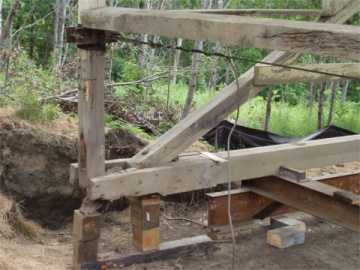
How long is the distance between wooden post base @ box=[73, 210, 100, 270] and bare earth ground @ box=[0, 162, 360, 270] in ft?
1.01

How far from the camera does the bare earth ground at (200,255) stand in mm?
4656

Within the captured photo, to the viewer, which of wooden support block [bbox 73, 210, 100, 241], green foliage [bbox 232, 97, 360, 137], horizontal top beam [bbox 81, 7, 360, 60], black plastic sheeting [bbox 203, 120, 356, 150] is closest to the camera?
horizontal top beam [bbox 81, 7, 360, 60]

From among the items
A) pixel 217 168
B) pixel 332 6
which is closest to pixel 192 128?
pixel 217 168

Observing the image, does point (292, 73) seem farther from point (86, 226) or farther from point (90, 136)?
point (86, 226)

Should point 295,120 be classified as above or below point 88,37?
below

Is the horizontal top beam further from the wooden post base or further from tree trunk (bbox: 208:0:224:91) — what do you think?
tree trunk (bbox: 208:0:224:91)

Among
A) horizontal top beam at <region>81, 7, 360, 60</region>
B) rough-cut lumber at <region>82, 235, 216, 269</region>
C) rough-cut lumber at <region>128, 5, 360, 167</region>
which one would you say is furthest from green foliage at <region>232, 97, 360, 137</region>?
horizontal top beam at <region>81, 7, 360, 60</region>

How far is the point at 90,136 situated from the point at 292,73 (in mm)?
1922

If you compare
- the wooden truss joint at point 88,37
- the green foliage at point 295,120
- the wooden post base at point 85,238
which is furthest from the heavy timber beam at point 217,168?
the green foliage at point 295,120

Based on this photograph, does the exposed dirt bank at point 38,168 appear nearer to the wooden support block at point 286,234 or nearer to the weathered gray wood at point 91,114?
the weathered gray wood at point 91,114

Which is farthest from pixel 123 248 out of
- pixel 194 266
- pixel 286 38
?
pixel 286 38

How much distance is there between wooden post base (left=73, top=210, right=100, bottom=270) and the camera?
4.31 m

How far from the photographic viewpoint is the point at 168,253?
479 cm

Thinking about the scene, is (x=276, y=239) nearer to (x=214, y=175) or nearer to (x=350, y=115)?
(x=214, y=175)
